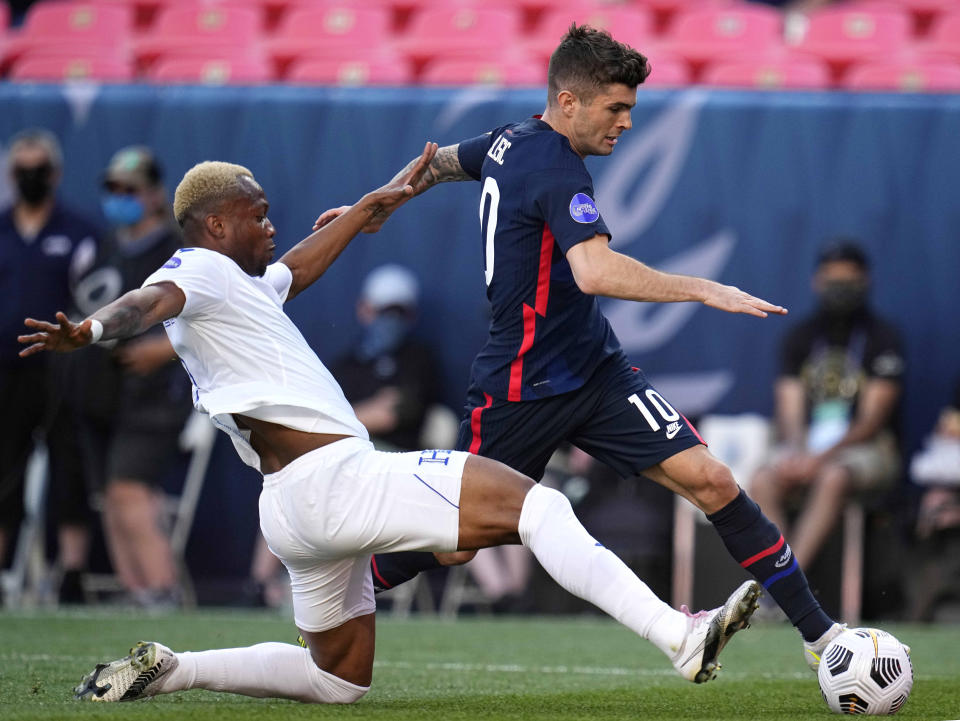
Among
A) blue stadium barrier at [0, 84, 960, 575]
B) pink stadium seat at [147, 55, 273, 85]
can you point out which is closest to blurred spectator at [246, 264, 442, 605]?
blue stadium barrier at [0, 84, 960, 575]

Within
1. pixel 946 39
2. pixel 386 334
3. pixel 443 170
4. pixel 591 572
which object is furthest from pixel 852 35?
pixel 591 572

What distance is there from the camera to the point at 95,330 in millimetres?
3879

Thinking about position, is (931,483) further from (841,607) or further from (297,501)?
(297,501)

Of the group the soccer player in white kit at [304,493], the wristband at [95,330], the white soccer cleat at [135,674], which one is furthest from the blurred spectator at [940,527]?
the wristband at [95,330]

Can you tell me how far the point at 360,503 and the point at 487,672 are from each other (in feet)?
6.92

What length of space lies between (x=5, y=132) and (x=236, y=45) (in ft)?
7.96

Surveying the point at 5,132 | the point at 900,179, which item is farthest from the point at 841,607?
the point at 5,132

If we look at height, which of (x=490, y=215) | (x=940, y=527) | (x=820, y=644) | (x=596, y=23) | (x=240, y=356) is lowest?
(x=940, y=527)

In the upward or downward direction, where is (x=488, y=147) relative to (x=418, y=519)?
upward

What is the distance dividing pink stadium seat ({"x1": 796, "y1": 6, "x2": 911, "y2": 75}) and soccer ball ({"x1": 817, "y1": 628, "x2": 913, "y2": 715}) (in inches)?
290

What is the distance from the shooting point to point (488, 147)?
16.8 ft

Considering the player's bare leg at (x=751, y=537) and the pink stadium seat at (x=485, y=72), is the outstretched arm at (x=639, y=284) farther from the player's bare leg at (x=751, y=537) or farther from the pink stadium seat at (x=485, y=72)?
the pink stadium seat at (x=485, y=72)

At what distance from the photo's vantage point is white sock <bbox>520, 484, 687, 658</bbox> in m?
3.93

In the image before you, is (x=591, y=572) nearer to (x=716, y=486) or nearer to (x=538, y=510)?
(x=538, y=510)
